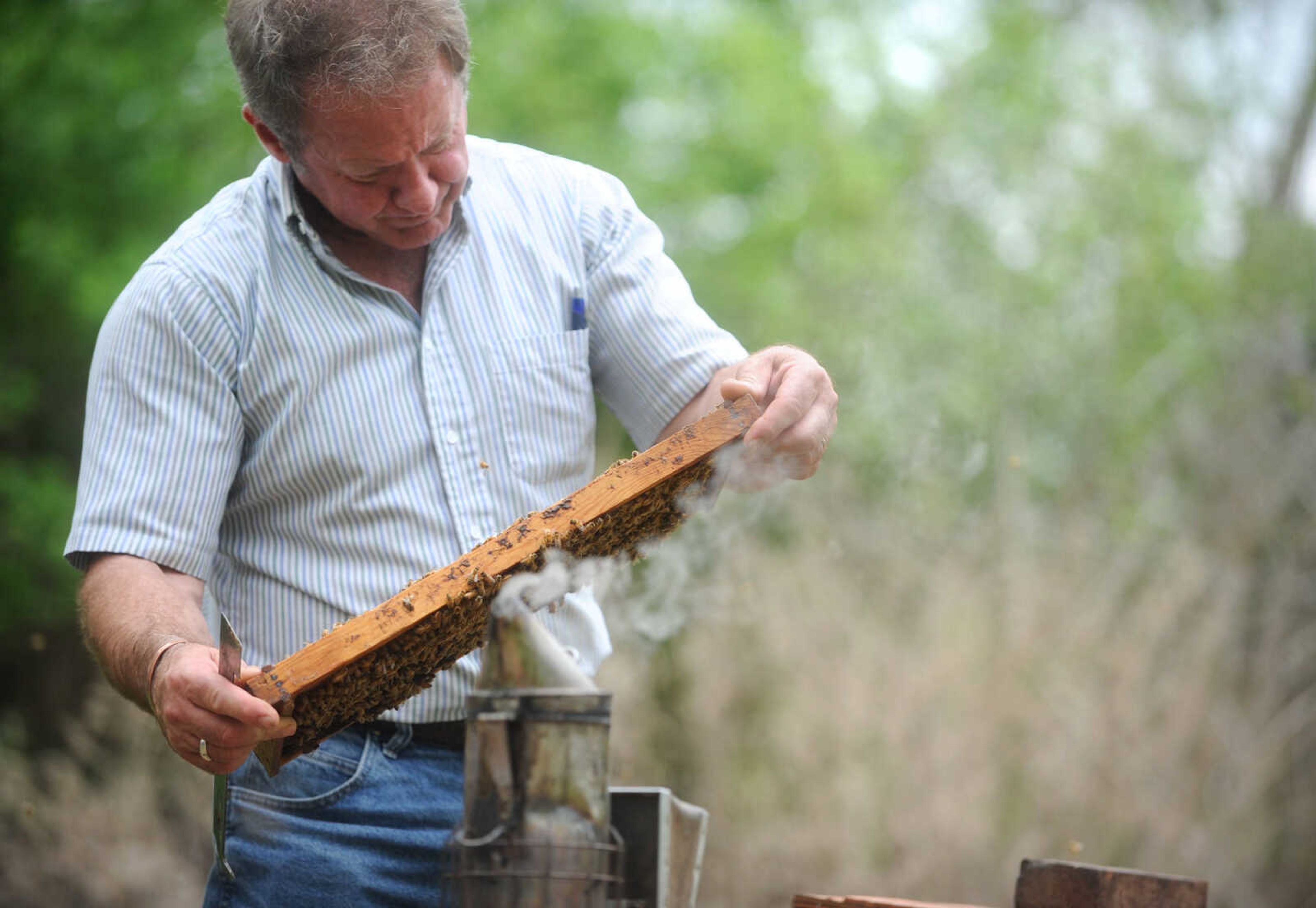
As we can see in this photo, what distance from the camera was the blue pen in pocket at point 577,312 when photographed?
3049 mm

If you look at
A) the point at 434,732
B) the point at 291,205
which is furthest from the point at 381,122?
the point at 434,732

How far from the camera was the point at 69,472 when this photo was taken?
10.1 m

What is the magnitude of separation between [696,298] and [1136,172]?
4602 mm

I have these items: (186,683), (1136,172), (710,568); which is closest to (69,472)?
(710,568)

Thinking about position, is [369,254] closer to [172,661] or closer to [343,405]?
[343,405]

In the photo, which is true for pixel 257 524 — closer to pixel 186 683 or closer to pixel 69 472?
pixel 186 683

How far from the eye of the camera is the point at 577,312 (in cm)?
305

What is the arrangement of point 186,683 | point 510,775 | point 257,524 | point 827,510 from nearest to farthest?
1. point 510,775
2. point 186,683
3. point 257,524
4. point 827,510

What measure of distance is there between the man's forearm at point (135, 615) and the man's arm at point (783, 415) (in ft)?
3.74

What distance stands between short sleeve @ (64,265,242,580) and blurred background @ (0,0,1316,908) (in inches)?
65.7

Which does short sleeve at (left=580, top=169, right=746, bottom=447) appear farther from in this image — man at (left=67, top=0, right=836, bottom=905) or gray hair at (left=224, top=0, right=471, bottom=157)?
gray hair at (left=224, top=0, right=471, bottom=157)

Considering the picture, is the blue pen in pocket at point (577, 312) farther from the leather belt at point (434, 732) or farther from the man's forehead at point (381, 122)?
the leather belt at point (434, 732)

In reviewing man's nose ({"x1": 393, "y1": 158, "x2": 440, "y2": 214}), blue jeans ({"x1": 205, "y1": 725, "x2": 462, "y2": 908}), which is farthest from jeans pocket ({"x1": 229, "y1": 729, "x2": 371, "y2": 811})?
man's nose ({"x1": 393, "y1": 158, "x2": 440, "y2": 214})

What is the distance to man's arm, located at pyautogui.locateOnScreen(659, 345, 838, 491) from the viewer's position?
2461mm
